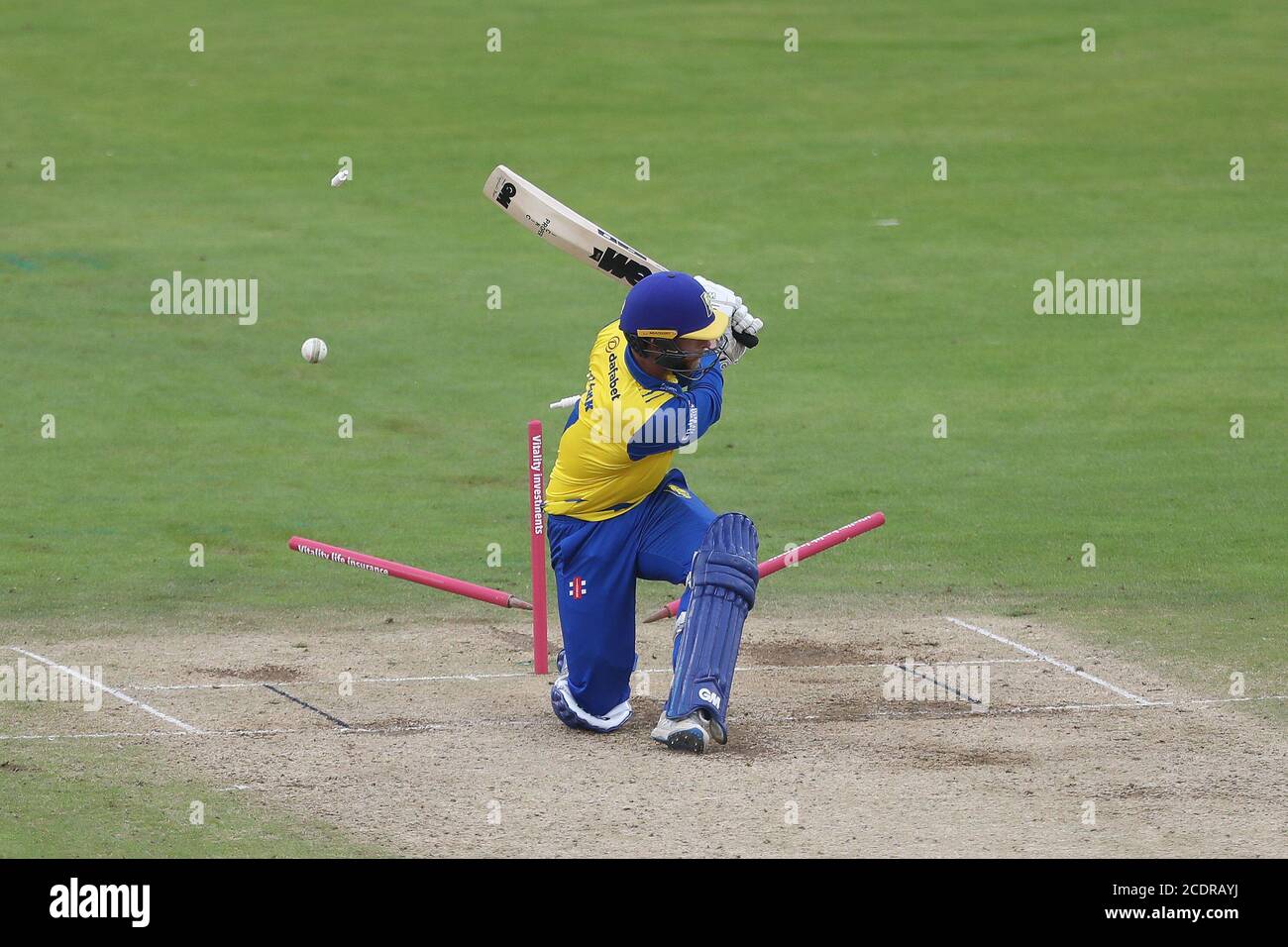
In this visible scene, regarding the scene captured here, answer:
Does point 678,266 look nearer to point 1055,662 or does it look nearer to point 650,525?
point 1055,662

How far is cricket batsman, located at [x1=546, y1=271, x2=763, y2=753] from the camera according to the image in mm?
8789

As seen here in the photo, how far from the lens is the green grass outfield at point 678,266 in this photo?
13.2 meters

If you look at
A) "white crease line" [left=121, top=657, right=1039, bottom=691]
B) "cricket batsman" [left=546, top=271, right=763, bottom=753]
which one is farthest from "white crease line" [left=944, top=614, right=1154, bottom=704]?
"cricket batsman" [left=546, top=271, right=763, bottom=753]

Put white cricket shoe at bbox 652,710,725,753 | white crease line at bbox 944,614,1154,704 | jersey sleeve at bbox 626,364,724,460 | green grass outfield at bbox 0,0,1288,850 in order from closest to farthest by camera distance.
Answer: white cricket shoe at bbox 652,710,725,753, jersey sleeve at bbox 626,364,724,460, white crease line at bbox 944,614,1154,704, green grass outfield at bbox 0,0,1288,850

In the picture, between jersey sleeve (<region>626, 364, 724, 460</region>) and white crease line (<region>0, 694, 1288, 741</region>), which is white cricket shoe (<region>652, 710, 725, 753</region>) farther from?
jersey sleeve (<region>626, 364, 724, 460</region>)

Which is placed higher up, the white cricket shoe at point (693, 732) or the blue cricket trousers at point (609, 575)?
the blue cricket trousers at point (609, 575)

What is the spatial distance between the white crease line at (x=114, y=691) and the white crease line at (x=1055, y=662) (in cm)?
459

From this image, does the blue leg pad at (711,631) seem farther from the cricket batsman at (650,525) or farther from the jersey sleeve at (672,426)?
the jersey sleeve at (672,426)

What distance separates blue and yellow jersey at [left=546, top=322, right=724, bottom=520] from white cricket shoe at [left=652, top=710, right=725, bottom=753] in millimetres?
1077

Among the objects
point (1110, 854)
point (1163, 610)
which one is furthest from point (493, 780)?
point (1163, 610)

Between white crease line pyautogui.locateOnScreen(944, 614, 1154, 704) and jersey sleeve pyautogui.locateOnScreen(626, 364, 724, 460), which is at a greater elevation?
jersey sleeve pyautogui.locateOnScreen(626, 364, 724, 460)

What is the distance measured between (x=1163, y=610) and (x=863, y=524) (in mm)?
2375

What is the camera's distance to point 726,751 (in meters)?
8.82

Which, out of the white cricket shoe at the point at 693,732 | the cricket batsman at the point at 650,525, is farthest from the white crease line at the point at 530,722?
the white cricket shoe at the point at 693,732
